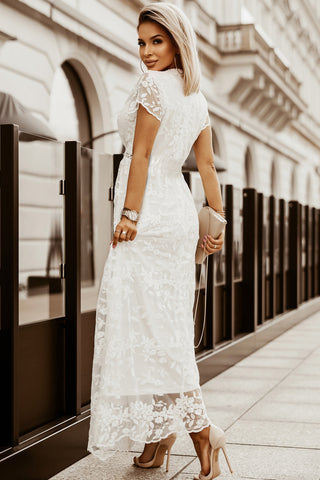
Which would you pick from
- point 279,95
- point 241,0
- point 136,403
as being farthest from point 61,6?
point 279,95

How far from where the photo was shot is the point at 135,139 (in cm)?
333

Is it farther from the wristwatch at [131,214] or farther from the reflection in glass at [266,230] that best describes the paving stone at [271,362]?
the wristwatch at [131,214]

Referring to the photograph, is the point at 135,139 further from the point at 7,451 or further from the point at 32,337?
the point at 7,451

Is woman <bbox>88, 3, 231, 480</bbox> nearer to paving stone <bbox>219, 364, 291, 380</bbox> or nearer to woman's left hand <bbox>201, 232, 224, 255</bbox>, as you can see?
woman's left hand <bbox>201, 232, 224, 255</bbox>

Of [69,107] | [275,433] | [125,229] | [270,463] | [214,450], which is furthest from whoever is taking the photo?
[69,107]

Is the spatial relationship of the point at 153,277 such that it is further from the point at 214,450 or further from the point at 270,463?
the point at 270,463

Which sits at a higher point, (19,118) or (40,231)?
(19,118)

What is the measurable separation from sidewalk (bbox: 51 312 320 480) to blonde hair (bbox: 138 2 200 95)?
1.60 m

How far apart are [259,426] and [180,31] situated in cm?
223

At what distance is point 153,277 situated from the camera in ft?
11.1

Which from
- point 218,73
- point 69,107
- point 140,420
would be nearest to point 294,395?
point 140,420

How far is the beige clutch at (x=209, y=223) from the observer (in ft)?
11.8

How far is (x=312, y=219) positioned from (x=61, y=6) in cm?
492

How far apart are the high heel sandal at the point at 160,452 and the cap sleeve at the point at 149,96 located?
4.33 feet
